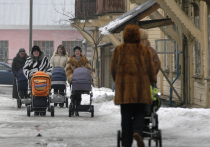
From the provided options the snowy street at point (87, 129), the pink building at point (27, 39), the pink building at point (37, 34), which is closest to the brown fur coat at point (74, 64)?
the snowy street at point (87, 129)

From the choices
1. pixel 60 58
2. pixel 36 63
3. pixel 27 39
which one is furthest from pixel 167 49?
pixel 27 39

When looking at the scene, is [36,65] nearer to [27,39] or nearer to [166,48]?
[166,48]

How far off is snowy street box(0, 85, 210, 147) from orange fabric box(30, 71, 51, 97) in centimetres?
59

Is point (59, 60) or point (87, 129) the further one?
point (59, 60)

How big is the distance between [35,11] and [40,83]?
3352cm

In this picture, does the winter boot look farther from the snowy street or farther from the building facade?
the building facade

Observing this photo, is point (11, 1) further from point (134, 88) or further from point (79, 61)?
point (134, 88)

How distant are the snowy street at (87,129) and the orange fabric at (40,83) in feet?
1.93

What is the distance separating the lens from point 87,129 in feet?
35.2

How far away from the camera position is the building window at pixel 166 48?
1623 centimetres

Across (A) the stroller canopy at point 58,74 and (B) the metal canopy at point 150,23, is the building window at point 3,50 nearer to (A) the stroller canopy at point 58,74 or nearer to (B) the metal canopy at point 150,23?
(A) the stroller canopy at point 58,74

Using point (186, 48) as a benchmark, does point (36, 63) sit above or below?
below

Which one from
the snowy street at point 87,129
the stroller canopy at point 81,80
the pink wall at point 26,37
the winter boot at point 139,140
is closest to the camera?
the winter boot at point 139,140

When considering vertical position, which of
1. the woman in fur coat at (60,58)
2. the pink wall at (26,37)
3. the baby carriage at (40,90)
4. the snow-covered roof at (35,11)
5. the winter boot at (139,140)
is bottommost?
the winter boot at (139,140)
